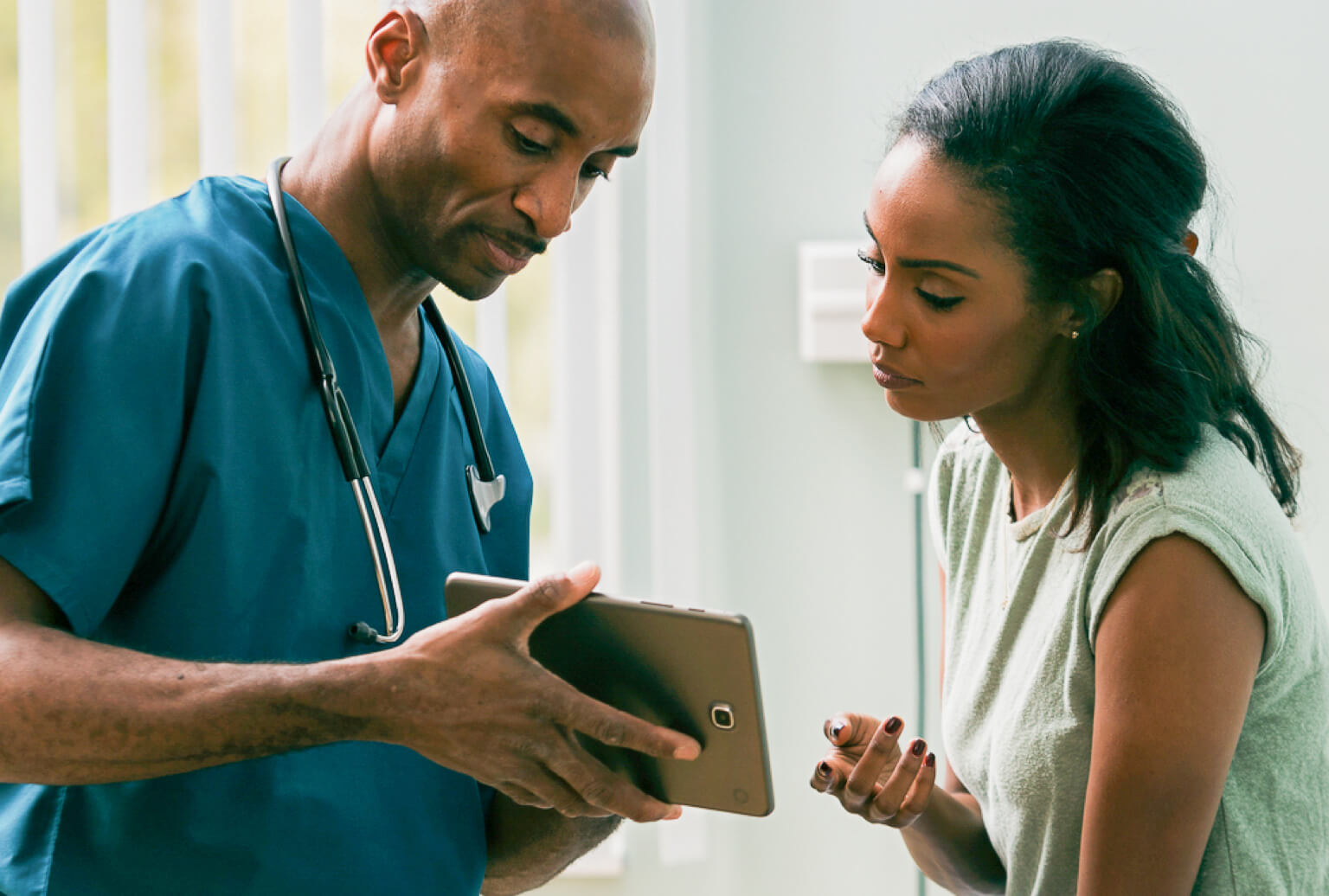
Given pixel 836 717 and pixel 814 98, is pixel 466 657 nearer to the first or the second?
pixel 836 717

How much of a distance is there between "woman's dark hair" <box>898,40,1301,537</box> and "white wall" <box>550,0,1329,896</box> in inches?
38.7

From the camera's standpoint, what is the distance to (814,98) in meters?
2.11

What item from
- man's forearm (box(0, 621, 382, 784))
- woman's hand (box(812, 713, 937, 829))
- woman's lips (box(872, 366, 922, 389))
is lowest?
woman's hand (box(812, 713, 937, 829))

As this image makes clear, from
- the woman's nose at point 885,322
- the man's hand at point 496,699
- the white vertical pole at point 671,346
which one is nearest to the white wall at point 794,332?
the white vertical pole at point 671,346

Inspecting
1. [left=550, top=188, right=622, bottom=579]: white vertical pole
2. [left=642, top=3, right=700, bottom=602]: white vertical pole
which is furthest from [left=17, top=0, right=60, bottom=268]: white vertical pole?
[left=642, top=3, right=700, bottom=602]: white vertical pole

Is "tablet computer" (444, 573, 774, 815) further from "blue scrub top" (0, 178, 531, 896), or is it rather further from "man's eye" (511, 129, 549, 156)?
"man's eye" (511, 129, 549, 156)

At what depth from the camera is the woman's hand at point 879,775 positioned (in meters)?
1.13

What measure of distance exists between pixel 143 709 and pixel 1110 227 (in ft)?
2.87

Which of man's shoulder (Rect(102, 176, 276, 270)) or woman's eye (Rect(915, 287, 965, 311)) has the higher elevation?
man's shoulder (Rect(102, 176, 276, 270))

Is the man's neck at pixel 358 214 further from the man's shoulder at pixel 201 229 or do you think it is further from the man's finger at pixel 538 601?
the man's finger at pixel 538 601

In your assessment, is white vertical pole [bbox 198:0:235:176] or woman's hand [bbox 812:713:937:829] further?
white vertical pole [bbox 198:0:235:176]

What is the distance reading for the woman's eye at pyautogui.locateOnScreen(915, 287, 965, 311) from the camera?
1.08 metres

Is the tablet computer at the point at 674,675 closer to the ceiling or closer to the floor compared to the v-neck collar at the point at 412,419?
closer to the floor

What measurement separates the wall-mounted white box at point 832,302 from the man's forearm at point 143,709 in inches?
55.2
